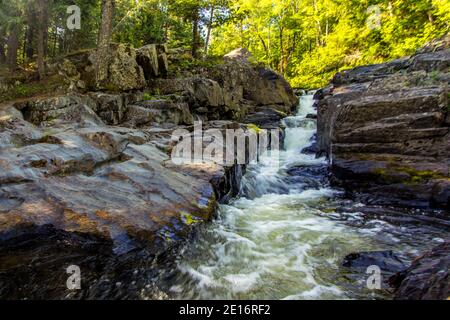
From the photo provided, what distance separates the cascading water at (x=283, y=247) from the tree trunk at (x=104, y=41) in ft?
28.0

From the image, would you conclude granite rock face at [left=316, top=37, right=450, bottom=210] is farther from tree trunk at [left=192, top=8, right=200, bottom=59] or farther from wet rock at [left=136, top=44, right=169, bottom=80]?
→ tree trunk at [left=192, top=8, right=200, bottom=59]

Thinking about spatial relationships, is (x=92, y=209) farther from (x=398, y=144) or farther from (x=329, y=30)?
(x=329, y=30)

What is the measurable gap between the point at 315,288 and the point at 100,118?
1049 centimetres

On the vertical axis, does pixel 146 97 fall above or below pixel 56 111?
above

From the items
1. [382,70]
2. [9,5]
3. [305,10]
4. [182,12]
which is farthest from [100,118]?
[305,10]

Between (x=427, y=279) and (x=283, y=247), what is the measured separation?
8.80ft

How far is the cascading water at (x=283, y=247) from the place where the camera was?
4.62m

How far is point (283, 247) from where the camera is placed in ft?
20.0

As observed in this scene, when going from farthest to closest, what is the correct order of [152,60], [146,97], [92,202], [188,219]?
[152,60]
[146,97]
[188,219]
[92,202]

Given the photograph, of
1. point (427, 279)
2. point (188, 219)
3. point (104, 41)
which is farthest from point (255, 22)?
point (427, 279)

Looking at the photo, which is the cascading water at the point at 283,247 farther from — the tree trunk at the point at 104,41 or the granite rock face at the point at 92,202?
the tree trunk at the point at 104,41

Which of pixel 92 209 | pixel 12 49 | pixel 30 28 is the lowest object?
pixel 92 209

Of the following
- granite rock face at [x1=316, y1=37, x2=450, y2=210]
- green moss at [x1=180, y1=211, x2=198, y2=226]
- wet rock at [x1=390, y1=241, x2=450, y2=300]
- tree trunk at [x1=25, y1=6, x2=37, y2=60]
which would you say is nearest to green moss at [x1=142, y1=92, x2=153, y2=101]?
tree trunk at [x1=25, y1=6, x2=37, y2=60]
